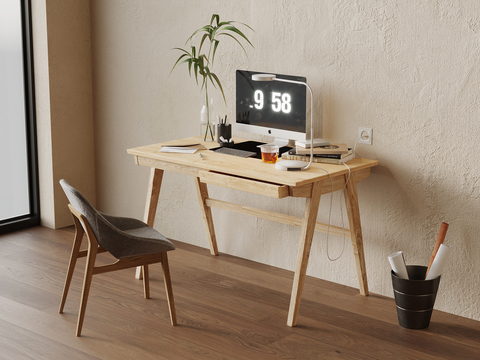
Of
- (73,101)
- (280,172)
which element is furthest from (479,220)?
(73,101)

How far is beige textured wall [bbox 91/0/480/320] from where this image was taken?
3.04 metres

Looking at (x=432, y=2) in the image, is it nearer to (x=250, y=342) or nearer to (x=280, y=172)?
(x=280, y=172)

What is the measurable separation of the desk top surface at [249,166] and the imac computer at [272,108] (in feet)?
0.94

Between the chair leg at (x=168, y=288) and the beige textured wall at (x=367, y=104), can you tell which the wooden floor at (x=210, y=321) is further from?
the beige textured wall at (x=367, y=104)

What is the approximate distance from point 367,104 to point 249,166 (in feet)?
2.45

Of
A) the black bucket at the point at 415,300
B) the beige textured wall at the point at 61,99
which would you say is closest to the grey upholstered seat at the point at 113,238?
the black bucket at the point at 415,300

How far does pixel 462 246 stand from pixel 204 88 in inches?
73.6

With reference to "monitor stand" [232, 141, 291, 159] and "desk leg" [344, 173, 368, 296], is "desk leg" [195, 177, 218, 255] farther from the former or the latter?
"desk leg" [344, 173, 368, 296]

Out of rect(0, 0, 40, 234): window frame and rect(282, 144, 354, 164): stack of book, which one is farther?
rect(0, 0, 40, 234): window frame

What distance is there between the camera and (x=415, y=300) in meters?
2.97

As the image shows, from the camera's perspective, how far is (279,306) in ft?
10.7

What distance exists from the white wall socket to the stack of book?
14cm

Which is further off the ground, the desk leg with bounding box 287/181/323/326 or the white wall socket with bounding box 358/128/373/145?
the white wall socket with bounding box 358/128/373/145

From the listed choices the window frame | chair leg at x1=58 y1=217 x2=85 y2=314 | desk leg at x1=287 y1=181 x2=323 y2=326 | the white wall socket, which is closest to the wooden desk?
desk leg at x1=287 y1=181 x2=323 y2=326
